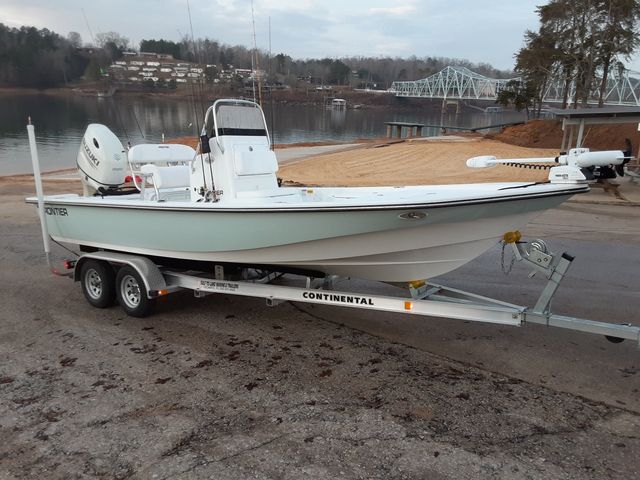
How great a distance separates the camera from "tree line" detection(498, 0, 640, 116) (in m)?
31.1

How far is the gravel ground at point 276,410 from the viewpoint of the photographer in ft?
9.86

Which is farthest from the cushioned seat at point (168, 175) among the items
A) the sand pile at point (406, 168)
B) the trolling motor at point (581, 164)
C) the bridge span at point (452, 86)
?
the bridge span at point (452, 86)

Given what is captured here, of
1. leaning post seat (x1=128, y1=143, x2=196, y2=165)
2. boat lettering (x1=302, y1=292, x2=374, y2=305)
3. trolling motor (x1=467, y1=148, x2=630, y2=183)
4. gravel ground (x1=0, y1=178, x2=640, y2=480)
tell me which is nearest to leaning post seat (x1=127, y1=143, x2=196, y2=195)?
leaning post seat (x1=128, y1=143, x2=196, y2=165)

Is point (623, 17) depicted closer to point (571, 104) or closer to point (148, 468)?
point (571, 104)

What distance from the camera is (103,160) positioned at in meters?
6.26

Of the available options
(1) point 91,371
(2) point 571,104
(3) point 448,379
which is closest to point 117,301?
(1) point 91,371

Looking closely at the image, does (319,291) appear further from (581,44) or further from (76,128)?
(76,128)

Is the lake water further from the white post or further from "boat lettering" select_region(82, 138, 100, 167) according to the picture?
the white post

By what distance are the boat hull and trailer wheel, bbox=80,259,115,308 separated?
550 millimetres

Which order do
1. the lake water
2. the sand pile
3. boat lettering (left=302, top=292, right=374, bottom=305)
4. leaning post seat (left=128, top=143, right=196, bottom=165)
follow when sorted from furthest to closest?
the sand pile < the lake water < leaning post seat (left=128, top=143, right=196, bottom=165) < boat lettering (left=302, top=292, right=374, bottom=305)

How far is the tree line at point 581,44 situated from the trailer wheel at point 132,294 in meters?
33.0

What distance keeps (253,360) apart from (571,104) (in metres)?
39.1

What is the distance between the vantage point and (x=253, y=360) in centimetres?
441

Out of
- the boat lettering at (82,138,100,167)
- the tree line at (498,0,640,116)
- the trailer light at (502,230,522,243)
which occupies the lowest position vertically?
the trailer light at (502,230,522,243)
